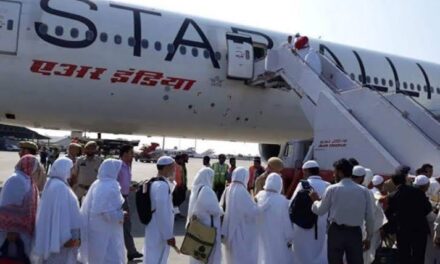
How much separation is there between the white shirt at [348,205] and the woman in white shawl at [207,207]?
1164mm

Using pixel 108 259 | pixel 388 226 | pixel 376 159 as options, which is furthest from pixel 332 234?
pixel 376 159

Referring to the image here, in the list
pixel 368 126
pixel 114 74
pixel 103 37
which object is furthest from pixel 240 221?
pixel 103 37

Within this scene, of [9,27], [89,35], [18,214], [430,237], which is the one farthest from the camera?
[89,35]

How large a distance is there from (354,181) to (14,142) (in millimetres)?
99519

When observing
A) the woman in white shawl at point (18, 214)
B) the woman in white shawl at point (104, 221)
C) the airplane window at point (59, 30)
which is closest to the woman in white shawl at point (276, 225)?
the woman in white shawl at point (104, 221)

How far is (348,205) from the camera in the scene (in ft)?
19.2

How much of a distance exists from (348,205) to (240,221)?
1.29 meters

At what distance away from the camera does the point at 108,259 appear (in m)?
5.75

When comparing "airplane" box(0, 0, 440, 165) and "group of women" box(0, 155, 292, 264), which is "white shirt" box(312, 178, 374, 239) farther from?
"airplane" box(0, 0, 440, 165)

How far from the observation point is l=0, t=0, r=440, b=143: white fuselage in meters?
Result: 12.1

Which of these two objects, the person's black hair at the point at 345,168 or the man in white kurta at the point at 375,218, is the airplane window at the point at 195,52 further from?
the person's black hair at the point at 345,168

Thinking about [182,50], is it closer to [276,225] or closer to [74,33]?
[74,33]

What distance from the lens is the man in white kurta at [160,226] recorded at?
5.93 meters

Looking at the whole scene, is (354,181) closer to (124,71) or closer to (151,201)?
(151,201)
